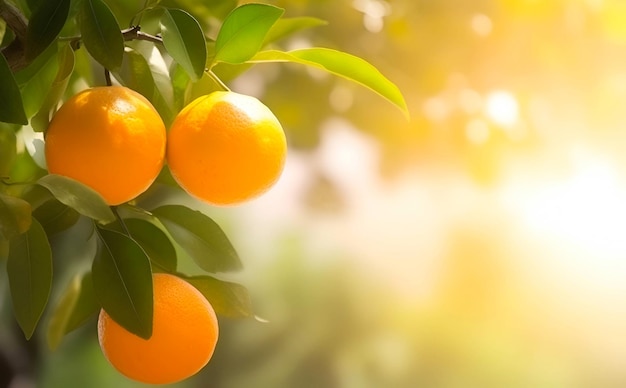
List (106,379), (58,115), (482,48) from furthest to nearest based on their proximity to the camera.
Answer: (482,48)
(106,379)
(58,115)

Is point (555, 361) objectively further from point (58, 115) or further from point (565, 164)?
point (58, 115)

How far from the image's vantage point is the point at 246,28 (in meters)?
0.48

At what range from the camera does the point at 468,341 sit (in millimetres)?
1157

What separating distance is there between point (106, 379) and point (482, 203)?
0.65 meters

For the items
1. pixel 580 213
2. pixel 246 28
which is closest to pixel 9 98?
pixel 246 28

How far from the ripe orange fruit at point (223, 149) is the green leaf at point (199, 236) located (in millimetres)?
91

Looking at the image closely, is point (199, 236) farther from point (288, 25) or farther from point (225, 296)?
point (288, 25)

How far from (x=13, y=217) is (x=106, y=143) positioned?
7cm

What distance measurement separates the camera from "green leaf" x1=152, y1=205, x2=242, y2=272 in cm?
56

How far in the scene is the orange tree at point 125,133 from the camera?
0.43 meters

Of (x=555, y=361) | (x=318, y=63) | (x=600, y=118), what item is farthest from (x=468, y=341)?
(x=318, y=63)

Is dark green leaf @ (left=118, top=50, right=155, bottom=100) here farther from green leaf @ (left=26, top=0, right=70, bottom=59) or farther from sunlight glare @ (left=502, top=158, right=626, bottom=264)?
sunlight glare @ (left=502, top=158, right=626, bottom=264)

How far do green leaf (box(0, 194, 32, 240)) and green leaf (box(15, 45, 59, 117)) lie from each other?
10 centimetres

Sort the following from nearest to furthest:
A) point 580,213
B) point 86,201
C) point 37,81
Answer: point 86,201 → point 37,81 → point 580,213
